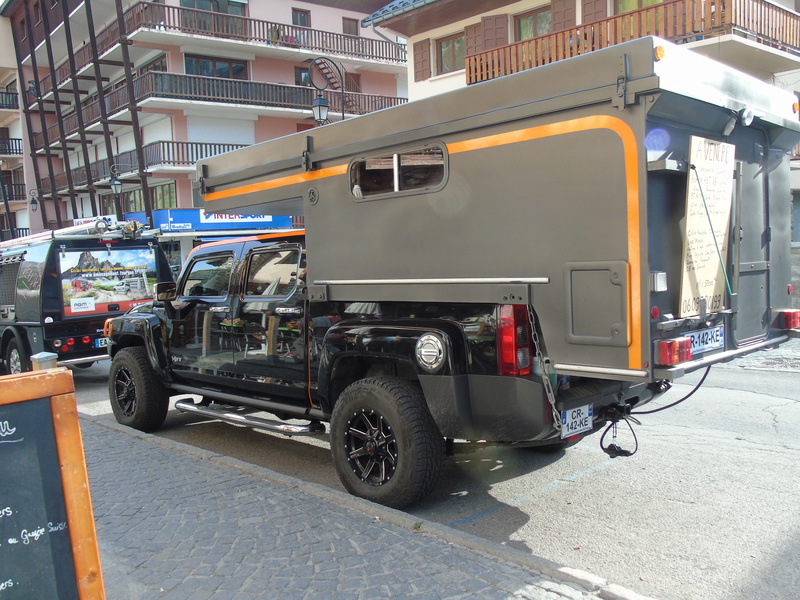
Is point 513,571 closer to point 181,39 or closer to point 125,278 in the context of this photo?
point 125,278

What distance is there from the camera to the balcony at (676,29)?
49.7 ft

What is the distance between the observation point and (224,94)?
1178 inches

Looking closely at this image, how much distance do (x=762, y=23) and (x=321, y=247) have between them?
1513 centimetres

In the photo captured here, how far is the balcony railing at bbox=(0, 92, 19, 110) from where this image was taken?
43.7 m

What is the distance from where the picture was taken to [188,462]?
5.47 meters

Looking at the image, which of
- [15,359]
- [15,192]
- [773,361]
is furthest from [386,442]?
[15,192]

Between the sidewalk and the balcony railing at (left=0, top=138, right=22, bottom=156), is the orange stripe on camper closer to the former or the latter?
the sidewalk

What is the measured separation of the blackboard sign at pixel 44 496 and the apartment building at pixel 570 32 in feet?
46.9

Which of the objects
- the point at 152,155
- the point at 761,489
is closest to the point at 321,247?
the point at 761,489

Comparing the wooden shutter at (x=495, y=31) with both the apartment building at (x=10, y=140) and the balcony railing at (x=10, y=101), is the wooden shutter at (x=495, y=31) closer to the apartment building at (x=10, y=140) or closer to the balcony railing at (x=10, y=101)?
the apartment building at (x=10, y=140)

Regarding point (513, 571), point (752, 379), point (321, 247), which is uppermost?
point (321, 247)

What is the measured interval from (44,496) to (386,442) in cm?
238

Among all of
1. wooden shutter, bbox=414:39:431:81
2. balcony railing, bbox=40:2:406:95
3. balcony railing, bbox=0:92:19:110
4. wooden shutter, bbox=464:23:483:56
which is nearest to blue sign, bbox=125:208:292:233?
balcony railing, bbox=40:2:406:95

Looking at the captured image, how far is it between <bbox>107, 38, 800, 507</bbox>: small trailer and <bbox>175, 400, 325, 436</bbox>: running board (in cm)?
3
